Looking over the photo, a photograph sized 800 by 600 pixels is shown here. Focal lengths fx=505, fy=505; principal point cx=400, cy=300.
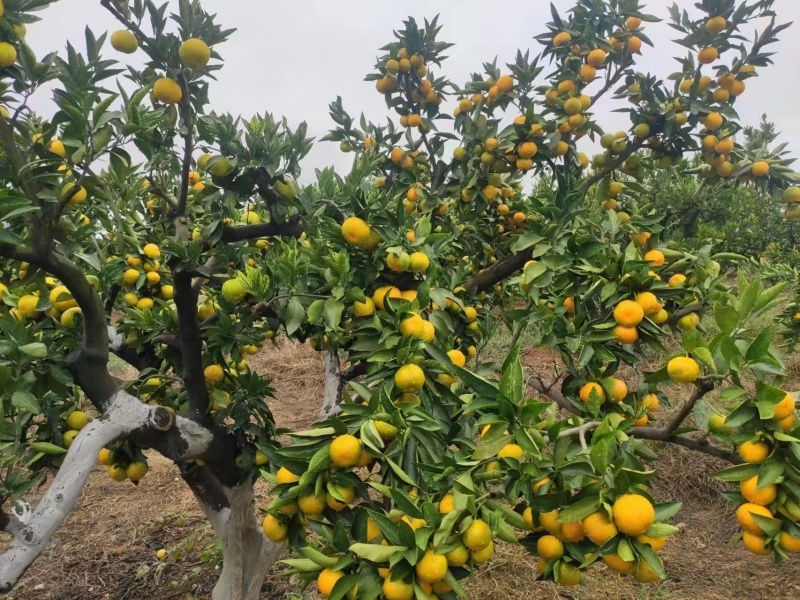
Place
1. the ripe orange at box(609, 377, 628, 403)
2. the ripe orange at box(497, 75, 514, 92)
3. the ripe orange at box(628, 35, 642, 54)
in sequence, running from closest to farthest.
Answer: the ripe orange at box(609, 377, 628, 403) → the ripe orange at box(628, 35, 642, 54) → the ripe orange at box(497, 75, 514, 92)

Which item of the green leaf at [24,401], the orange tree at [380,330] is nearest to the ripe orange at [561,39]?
the orange tree at [380,330]

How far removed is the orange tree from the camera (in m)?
1.01

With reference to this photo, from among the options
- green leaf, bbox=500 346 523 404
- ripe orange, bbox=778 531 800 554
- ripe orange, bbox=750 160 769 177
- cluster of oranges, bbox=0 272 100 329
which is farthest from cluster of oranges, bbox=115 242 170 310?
ripe orange, bbox=750 160 769 177

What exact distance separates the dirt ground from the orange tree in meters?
0.96

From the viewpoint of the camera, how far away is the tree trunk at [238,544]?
7.18 ft

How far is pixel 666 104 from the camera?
7.63 feet

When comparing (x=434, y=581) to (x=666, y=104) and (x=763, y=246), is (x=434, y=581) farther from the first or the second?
(x=763, y=246)

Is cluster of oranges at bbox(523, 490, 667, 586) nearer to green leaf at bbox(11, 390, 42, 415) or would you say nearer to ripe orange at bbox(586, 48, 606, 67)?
green leaf at bbox(11, 390, 42, 415)

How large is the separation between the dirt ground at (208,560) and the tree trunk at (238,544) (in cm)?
26

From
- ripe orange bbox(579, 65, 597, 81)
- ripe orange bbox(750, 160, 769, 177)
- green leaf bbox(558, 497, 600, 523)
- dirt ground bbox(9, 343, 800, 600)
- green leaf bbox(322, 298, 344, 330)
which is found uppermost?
ripe orange bbox(579, 65, 597, 81)

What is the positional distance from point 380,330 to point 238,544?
1.50 m

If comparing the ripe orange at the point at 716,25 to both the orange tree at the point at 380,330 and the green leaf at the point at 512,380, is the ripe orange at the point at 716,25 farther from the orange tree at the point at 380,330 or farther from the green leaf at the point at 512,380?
the green leaf at the point at 512,380

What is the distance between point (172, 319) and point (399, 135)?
175cm

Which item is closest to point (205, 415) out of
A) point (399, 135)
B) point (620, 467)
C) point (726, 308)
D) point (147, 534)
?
point (620, 467)
